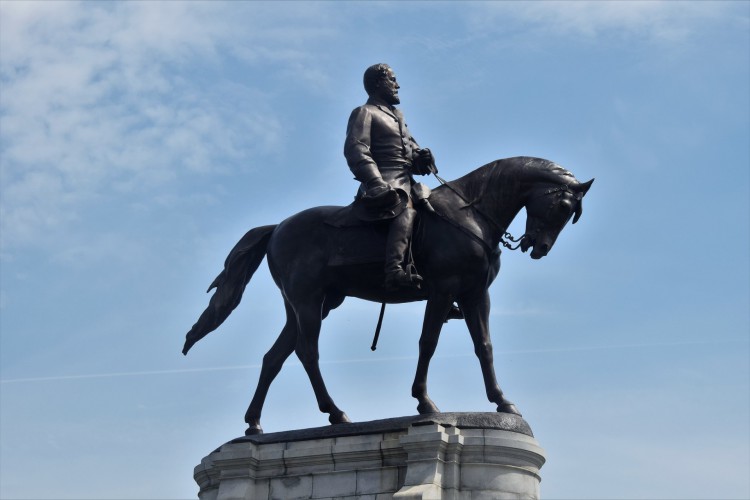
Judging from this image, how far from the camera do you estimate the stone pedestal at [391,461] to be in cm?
1562

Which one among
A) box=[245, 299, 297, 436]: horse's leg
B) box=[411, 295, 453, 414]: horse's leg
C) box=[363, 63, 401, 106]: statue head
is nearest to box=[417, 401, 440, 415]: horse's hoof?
box=[411, 295, 453, 414]: horse's leg

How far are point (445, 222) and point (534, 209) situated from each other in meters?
1.20

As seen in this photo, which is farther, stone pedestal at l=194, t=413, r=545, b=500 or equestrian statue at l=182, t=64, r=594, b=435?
equestrian statue at l=182, t=64, r=594, b=435

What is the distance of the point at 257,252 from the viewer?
1886cm

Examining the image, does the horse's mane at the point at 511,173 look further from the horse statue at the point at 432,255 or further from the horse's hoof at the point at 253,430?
the horse's hoof at the point at 253,430

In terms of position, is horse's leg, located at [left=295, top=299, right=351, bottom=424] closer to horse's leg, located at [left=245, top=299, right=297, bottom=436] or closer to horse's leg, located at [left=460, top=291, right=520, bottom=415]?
horse's leg, located at [left=245, top=299, right=297, bottom=436]

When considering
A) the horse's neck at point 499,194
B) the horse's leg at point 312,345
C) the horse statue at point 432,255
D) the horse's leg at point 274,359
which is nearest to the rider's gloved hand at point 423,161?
the horse statue at point 432,255

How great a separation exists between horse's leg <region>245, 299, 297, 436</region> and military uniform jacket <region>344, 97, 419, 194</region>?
2.36 metres

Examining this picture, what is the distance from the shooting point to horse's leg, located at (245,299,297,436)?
59.5 ft

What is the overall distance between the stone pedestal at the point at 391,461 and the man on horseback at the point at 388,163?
203 cm

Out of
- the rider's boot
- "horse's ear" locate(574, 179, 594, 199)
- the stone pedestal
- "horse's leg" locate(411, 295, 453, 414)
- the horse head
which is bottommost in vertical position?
the stone pedestal

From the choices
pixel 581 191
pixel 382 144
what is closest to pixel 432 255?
pixel 382 144

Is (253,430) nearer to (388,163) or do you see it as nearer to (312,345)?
(312,345)

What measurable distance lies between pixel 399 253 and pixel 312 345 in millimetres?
1930
